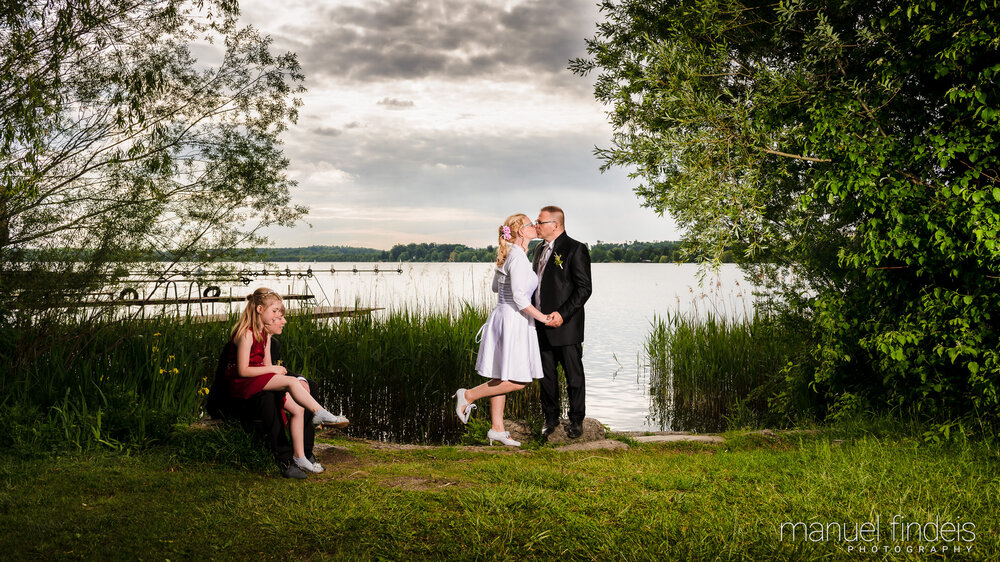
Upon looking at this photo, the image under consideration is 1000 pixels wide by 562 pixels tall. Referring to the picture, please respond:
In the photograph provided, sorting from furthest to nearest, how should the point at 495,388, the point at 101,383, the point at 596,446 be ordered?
the point at 101,383 → the point at 495,388 → the point at 596,446

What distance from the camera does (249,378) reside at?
5133mm

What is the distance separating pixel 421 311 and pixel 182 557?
7.11 meters

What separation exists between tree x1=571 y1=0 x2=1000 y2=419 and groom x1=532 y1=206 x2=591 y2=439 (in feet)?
3.70

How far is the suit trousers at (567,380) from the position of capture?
6.53 meters

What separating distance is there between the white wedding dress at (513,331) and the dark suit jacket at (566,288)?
0.64 feet

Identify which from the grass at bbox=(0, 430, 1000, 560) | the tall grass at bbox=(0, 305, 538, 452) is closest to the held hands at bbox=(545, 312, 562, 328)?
the grass at bbox=(0, 430, 1000, 560)

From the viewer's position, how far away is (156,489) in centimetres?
477

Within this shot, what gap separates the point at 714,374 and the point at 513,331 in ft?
15.2

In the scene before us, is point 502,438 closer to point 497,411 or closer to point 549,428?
point 497,411

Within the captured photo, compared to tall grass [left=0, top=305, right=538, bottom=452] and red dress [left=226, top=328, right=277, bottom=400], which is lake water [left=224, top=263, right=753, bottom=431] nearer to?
tall grass [left=0, top=305, right=538, bottom=452]

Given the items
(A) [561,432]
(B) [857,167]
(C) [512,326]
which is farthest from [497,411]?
(B) [857,167]

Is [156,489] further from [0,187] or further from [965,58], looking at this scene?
[965,58]

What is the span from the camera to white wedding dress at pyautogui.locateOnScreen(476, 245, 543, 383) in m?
6.26

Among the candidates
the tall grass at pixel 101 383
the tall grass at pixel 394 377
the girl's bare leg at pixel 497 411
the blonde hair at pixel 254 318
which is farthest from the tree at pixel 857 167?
the tall grass at pixel 101 383
